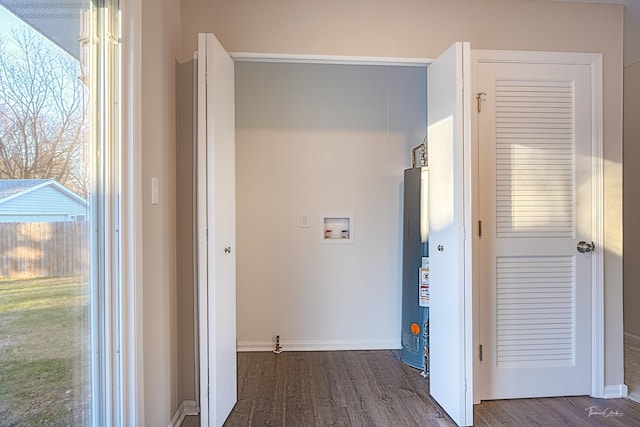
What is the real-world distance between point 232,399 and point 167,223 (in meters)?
1.12

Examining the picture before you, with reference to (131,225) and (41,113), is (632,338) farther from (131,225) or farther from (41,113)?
(41,113)

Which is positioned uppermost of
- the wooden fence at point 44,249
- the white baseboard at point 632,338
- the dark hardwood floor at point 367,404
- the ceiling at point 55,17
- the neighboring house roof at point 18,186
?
the ceiling at point 55,17

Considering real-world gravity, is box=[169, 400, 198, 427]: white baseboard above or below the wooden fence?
below

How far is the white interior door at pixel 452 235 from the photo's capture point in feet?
6.68

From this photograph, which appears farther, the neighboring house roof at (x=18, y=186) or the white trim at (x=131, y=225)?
the white trim at (x=131, y=225)

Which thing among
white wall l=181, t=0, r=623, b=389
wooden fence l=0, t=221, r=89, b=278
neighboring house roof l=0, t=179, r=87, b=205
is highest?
white wall l=181, t=0, r=623, b=389

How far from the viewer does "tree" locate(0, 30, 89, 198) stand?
3.21 feet

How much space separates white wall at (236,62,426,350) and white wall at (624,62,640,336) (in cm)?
199

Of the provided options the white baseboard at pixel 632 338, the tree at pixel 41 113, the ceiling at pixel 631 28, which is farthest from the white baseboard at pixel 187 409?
the white baseboard at pixel 632 338

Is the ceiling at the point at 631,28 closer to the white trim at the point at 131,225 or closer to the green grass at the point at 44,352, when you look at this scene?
the white trim at the point at 131,225

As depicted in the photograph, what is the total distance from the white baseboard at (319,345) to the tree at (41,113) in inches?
89.1

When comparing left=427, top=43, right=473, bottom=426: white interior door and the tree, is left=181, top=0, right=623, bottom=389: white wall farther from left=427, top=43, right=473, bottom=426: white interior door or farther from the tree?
the tree

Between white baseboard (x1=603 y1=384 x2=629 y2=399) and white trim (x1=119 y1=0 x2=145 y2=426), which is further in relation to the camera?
white baseboard (x1=603 y1=384 x2=629 y2=399)

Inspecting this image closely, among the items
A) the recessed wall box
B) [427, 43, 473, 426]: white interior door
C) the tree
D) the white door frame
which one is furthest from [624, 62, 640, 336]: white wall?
the tree
